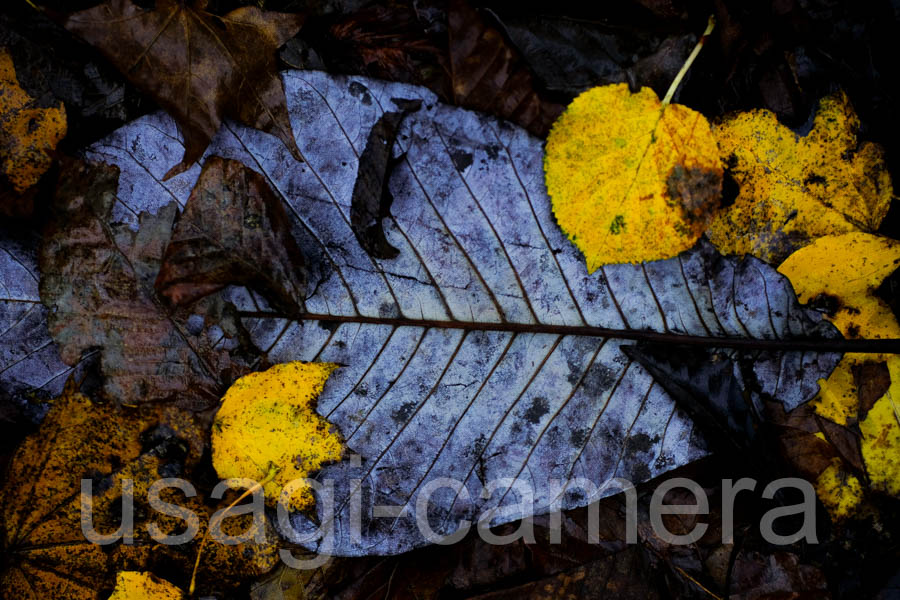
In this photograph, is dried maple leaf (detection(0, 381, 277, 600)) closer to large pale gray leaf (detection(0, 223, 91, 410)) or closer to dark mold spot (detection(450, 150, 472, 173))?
large pale gray leaf (detection(0, 223, 91, 410))

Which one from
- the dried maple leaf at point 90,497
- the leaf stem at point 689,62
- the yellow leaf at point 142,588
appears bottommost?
the yellow leaf at point 142,588

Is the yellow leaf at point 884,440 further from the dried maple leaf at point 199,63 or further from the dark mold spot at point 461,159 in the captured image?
the dried maple leaf at point 199,63

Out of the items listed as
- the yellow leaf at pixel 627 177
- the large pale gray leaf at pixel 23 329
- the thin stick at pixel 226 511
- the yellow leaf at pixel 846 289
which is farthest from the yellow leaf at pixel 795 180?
the large pale gray leaf at pixel 23 329

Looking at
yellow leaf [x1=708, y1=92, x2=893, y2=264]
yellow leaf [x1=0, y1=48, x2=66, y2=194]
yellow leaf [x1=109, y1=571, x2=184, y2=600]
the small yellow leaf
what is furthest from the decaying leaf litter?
the small yellow leaf

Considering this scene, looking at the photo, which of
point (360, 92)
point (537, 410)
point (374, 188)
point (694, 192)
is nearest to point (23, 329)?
point (374, 188)

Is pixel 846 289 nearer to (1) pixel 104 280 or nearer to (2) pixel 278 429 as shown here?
(2) pixel 278 429

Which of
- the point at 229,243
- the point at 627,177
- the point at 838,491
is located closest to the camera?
the point at 229,243
